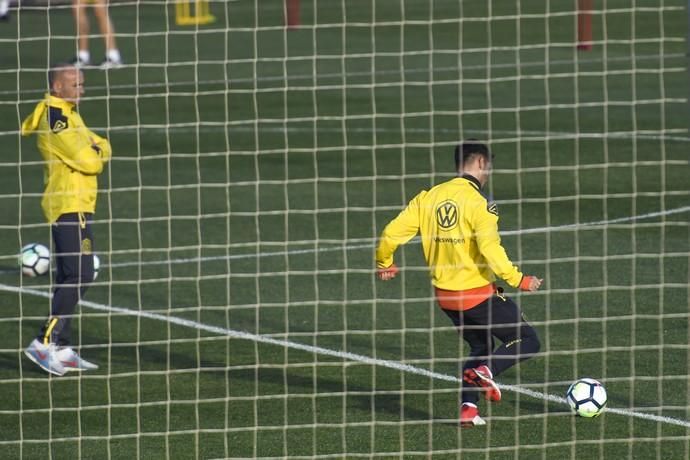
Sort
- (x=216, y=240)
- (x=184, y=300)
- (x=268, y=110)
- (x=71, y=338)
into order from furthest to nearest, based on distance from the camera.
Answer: (x=268, y=110) < (x=216, y=240) < (x=184, y=300) < (x=71, y=338)

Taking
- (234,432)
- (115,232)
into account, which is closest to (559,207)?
(115,232)

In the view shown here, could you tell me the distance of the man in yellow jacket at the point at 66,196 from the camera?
10469mm

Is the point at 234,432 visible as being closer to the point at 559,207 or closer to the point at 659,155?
the point at 559,207

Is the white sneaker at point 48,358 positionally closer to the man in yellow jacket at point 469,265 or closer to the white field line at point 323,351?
the white field line at point 323,351

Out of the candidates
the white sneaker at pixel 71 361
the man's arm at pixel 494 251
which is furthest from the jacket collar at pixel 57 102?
the man's arm at pixel 494 251

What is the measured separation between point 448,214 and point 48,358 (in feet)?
10.3

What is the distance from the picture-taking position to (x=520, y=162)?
18.5 meters

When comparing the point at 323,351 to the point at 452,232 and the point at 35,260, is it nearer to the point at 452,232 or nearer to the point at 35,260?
the point at 452,232

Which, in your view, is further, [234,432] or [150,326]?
[150,326]

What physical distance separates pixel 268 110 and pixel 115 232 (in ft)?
25.6

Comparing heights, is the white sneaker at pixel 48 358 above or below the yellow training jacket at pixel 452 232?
below

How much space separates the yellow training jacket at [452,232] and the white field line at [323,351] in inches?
40.5

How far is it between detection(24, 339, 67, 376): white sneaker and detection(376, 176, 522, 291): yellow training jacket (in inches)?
103

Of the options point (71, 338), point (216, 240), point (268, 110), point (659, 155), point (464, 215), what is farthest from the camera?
point (268, 110)
